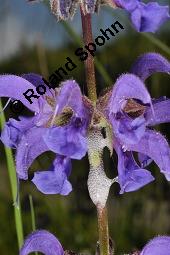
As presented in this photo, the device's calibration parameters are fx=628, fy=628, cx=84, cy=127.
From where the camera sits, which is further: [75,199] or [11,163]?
[75,199]

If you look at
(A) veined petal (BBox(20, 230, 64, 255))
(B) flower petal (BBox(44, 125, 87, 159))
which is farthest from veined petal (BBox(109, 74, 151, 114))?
(A) veined petal (BBox(20, 230, 64, 255))

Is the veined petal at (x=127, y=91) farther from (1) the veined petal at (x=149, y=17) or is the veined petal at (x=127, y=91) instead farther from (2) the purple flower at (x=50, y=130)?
(1) the veined petal at (x=149, y=17)

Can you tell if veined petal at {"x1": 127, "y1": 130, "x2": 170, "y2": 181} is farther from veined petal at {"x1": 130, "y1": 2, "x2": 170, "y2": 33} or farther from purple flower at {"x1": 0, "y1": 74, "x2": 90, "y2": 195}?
veined petal at {"x1": 130, "y1": 2, "x2": 170, "y2": 33}

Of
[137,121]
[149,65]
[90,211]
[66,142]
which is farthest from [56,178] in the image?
[90,211]

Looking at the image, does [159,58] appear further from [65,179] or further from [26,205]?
[26,205]

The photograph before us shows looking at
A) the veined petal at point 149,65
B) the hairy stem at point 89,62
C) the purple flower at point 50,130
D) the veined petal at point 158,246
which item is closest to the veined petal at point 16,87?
the purple flower at point 50,130

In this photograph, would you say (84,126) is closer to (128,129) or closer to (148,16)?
(128,129)

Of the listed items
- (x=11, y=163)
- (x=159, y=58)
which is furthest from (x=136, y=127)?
(x=11, y=163)
